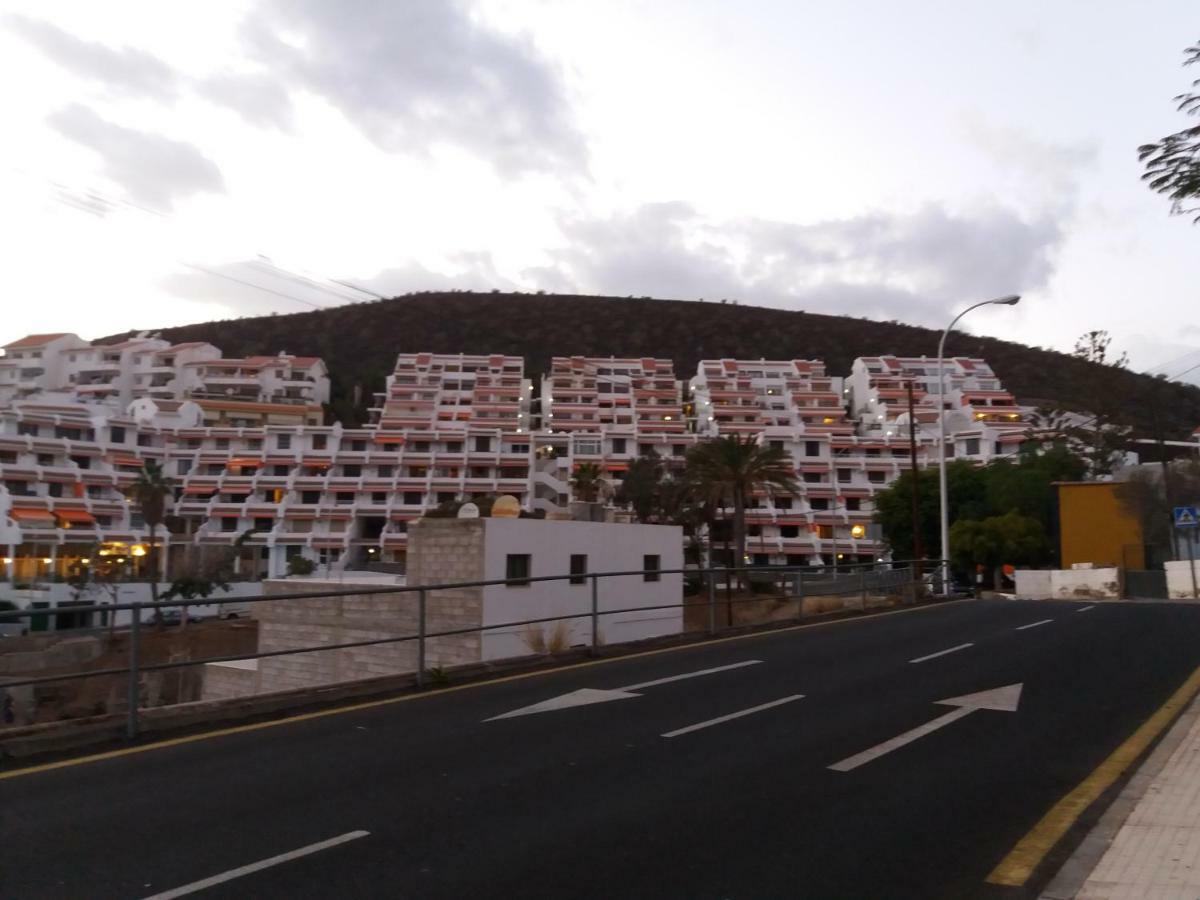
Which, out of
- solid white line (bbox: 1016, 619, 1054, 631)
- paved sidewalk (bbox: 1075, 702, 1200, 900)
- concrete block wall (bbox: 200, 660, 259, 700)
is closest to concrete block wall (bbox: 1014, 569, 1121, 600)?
solid white line (bbox: 1016, 619, 1054, 631)

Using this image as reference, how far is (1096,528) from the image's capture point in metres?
53.1

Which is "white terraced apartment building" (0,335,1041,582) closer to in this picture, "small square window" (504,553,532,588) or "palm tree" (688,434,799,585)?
"palm tree" (688,434,799,585)

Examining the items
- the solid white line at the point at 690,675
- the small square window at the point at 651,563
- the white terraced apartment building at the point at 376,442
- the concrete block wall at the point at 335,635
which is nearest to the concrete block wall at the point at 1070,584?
the small square window at the point at 651,563

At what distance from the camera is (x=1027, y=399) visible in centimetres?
13175

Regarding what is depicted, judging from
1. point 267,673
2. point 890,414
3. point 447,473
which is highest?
point 890,414

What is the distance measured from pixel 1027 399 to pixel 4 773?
136772mm

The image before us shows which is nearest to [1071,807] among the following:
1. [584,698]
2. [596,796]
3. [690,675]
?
[596,796]

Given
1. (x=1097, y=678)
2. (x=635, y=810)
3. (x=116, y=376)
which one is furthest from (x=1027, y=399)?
(x=635, y=810)

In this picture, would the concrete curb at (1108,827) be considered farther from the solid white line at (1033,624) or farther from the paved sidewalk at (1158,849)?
the solid white line at (1033,624)

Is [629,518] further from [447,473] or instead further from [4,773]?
[4,773]

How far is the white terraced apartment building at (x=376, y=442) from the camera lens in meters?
78.9

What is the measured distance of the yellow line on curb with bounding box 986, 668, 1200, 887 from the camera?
601 centimetres

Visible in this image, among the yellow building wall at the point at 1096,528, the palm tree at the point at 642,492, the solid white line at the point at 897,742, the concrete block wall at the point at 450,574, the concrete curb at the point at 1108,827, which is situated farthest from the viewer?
the palm tree at the point at 642,492

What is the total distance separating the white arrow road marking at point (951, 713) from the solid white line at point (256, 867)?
3.97m
